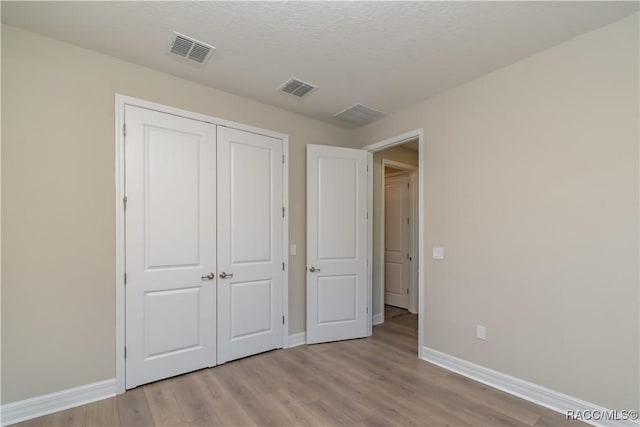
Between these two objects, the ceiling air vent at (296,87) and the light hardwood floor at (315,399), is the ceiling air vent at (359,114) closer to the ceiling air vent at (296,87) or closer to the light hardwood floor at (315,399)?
the ceiling air vent at (296,87)

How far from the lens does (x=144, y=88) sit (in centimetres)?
259

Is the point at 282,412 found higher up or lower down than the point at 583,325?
lower down

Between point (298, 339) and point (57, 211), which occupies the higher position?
point (57, 211)

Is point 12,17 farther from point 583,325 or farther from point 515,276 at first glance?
point 583,325

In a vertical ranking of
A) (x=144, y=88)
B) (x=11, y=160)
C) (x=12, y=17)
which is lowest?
(x=11, y=160)

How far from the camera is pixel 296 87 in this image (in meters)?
2.95

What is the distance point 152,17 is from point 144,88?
0.76 metres

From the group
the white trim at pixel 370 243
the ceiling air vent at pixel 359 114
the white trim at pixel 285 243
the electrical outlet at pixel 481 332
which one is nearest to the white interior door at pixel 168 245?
the white trim at pixel 285 243

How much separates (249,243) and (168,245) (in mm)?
782

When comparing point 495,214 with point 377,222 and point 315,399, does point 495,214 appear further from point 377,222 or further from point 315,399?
point 315,399

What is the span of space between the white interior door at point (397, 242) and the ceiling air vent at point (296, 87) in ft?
8.92

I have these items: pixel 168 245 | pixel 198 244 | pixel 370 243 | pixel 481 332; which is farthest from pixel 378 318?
pixel 168 245

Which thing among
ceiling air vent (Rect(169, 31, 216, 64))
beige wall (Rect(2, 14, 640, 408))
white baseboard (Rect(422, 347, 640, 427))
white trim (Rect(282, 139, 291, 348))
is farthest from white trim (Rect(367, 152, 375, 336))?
ceiling air vent (Rect(169, 31, 216, 64))

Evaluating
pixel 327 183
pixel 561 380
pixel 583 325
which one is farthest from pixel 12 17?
pixel 561 380
